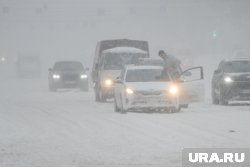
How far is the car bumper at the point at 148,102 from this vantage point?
24359mm

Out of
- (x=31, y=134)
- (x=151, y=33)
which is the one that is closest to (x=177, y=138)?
(x=31, y=134)

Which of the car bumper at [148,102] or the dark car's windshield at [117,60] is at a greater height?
the car bumper at [148,102]

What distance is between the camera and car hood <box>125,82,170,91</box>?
2467cm

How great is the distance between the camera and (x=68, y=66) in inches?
1877

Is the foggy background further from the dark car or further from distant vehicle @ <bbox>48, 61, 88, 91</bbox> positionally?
the dark car

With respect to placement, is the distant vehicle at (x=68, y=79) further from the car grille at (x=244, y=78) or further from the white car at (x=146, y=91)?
the white car at (x=146, y=91)

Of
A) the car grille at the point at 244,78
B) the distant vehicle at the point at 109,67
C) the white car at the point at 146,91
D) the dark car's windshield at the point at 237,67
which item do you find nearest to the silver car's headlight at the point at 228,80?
the car grille at the point at 244,78

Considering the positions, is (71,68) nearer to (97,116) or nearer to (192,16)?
(97,116)

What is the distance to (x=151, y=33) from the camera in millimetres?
141250

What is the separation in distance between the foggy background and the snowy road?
82.2m

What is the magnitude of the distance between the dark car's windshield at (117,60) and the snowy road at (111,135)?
799 cm

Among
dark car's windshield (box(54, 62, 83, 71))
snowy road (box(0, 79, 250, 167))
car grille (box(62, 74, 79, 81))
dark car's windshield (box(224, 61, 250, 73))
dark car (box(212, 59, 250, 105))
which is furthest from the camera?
dark car's windshield (box(54, 62, 83, 71))

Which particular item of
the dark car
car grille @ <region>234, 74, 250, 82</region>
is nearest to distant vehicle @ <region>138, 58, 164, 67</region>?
the dark car

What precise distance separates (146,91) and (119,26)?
11995cm
